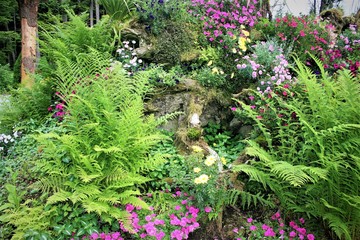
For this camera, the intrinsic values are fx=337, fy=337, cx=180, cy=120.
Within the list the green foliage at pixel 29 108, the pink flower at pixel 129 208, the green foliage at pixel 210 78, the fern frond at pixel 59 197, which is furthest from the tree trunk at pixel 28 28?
the pink flower at pixel 129 208

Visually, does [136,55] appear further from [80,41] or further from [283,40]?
[283,40]

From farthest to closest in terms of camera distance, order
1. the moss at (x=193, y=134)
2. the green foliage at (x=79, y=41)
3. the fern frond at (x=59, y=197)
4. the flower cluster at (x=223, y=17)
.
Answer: the flower cluster at (x=223, y=17)
the green foliage at (x=79, y=41)
the moss at (x=193, y=134)
the fern frond at (x=59, y=197)

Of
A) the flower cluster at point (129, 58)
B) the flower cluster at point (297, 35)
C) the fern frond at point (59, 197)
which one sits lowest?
the fern frond at point (59, 197)

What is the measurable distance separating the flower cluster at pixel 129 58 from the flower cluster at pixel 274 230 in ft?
8.39

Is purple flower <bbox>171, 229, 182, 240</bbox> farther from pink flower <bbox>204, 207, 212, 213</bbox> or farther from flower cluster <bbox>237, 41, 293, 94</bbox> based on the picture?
flower cluster <bbox>237, 41, 293, 94</bbox>

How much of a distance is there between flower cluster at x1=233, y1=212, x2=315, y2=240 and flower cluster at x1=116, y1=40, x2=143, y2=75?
2.56 meters

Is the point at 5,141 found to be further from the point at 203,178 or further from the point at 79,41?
the point at 203,178

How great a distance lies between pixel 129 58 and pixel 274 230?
10.00ft

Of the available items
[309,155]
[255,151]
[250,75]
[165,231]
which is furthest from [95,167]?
[250,75]

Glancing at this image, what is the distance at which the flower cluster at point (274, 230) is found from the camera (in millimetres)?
2842

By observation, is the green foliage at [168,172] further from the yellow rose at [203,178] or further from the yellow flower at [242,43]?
the yellow flower at [242,43]

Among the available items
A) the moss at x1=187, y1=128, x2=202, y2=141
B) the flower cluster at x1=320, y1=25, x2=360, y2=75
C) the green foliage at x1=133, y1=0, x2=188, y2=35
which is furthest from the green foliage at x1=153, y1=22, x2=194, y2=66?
the flower cluster at x1=320, y1=25, x2=360, y2=75

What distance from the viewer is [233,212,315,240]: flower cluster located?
9.32ft

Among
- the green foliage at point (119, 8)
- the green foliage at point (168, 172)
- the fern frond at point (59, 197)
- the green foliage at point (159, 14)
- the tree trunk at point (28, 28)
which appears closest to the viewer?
the fern frond at point (59, 197)
